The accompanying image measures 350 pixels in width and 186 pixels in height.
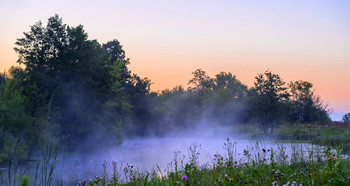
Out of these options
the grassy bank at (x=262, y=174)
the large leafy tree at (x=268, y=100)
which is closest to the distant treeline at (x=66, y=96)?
the large leafy tree at (x=268, y=100)

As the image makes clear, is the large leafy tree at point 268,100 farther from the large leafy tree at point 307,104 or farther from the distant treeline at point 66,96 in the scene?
the large leafy tree at point 307,104

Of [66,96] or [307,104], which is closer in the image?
[66,96]

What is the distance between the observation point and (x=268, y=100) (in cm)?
3200

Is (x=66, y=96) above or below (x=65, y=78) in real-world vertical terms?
below

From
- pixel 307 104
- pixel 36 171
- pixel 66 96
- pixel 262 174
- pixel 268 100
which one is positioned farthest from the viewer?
pixel 307 104

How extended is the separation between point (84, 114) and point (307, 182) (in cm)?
2362

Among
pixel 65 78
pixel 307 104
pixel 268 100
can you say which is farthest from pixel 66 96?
pixel 307 104

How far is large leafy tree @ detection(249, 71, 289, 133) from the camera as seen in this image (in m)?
32.1

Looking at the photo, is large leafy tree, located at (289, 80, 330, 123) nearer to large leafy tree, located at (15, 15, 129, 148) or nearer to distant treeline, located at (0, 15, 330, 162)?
distant treeline, located at (0, 15, 330, 162)

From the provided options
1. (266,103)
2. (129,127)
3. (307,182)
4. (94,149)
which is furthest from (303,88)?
(307,182)

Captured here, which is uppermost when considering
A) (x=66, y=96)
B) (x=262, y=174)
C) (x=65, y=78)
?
(x=65, y=78)

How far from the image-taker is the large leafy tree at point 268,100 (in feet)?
105

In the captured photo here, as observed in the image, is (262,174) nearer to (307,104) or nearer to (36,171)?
(36,171)

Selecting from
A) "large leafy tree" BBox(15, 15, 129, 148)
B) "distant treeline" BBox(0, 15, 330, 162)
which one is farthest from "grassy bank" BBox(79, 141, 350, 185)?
"large leafy tree" BBox(15, 15, 129, 148)
